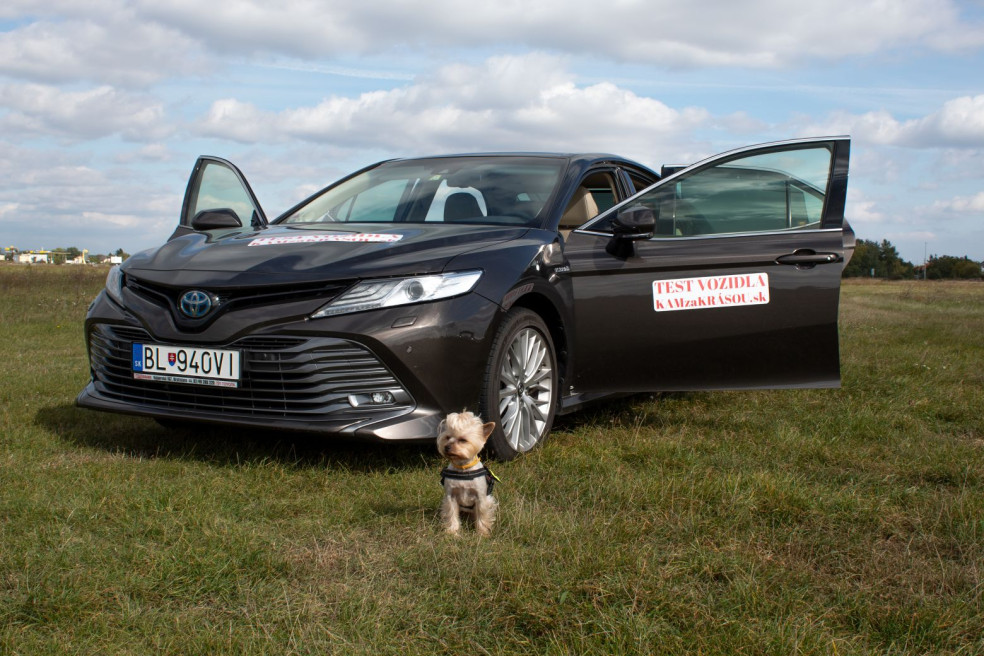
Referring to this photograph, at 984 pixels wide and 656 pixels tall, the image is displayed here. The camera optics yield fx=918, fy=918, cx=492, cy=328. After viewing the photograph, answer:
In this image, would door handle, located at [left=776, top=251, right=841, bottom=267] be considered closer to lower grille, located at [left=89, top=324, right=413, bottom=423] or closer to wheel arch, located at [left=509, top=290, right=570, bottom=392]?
wheel arch, located at [left=509, top=290, right=570, bottom=392]

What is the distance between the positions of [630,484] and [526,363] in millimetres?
951

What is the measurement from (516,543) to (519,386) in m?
1.43

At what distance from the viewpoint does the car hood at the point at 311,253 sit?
12.7ft

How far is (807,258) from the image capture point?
4.63 meters

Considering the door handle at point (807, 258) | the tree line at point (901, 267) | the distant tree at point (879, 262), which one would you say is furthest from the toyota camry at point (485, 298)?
the distant tree at point (879, 262)

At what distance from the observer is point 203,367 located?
12.8ft

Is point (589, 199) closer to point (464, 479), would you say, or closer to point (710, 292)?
point (710, 292)

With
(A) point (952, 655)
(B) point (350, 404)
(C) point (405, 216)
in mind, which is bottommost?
(A) point (952, 655)

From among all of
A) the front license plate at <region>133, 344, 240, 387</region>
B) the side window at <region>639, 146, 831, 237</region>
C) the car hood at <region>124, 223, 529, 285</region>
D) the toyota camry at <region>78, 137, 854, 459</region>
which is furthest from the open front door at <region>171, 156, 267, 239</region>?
the side window at <region>639, 146, 831, 237</region>

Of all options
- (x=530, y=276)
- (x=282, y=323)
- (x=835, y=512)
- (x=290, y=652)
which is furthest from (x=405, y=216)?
(x=290, y=652)

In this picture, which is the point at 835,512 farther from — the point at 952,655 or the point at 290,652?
the point at 290,652

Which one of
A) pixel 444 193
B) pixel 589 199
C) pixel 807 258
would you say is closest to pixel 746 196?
pixel 807 258

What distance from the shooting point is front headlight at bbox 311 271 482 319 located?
12.3ft

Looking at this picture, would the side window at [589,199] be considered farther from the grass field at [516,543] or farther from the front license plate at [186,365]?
the front license plate at [186,365]
